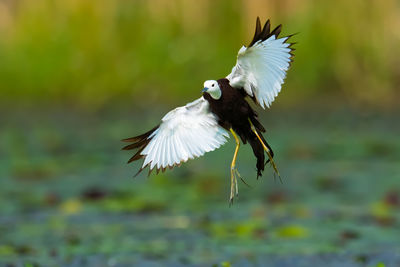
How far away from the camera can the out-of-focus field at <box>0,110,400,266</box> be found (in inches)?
251

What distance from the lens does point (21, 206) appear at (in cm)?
795

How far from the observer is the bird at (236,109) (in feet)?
13.5

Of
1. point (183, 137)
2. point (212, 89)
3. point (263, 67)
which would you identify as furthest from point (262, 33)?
point (183, 137)

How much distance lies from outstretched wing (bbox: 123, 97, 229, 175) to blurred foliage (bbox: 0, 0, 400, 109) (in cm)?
875

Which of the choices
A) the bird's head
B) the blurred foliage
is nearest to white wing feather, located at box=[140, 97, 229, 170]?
the bird's head

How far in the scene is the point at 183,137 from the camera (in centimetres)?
434

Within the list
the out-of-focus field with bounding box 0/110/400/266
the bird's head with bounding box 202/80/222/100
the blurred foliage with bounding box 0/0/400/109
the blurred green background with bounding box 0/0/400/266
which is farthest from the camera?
the blurred foliage with bounding box 0/0/400/109

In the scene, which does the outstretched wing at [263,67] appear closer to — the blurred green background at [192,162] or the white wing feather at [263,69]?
the white wing feather at [263,69]

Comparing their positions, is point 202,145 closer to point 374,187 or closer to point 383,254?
point 383,254

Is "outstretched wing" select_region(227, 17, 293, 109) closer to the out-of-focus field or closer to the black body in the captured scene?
the black body

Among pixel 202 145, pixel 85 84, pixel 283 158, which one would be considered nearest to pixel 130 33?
pixel 85 84

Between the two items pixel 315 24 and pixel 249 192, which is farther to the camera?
pixel 315 24

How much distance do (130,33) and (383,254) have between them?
336 inches

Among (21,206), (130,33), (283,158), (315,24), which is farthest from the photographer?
(130,33)
